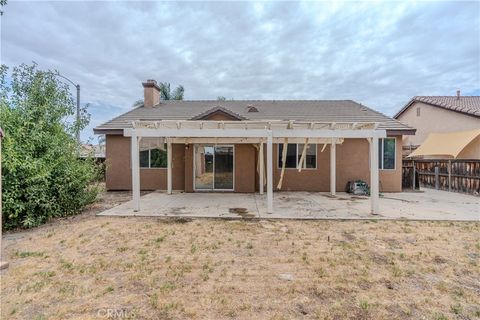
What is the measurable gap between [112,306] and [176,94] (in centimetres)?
2655

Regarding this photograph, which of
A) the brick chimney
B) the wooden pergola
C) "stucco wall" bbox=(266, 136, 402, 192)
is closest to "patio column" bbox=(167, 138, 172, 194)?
the wooden pergola

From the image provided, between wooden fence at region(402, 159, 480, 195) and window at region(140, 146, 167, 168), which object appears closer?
wooden fence at region(402, 159, 480, 195)

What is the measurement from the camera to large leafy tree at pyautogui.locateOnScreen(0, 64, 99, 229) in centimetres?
669

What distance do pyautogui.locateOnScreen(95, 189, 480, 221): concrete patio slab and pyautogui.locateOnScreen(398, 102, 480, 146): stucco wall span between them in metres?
6.47

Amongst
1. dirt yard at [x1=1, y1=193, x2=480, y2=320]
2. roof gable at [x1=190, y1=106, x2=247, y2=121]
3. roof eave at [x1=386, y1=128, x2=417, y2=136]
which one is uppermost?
roof gable at [x1=190, y1=106, x2=247, y2=121]

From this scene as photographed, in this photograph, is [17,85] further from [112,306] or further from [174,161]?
[112,306]

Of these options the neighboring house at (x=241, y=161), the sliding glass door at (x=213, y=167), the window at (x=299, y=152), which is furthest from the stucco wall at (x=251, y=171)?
the sliding glass door at (x=213, y=167)

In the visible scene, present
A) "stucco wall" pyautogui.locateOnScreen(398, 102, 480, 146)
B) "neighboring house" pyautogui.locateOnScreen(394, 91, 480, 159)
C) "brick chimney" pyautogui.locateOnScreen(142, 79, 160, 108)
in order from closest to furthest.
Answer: "neighboring house" pyautogui.locateOnScreen(394, 91, 480, 159)
"stucco wall" pyautogui.locateOnScreen(398, 102, 480, 146)
"brick chimney" pyautogui.locateOnScreen(142, 79, 160, 108)

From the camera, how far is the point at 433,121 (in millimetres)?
18547

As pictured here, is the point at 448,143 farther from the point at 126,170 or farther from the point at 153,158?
the point at 126,170

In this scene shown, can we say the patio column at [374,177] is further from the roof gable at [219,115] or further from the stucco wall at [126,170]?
the stucco wall at [126,170]

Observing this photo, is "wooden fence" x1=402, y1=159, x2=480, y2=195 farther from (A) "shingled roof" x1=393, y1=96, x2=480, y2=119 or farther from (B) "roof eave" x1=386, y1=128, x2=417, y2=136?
(A) "shingled roof" x1=393, y1=96, x2=480, y2=119

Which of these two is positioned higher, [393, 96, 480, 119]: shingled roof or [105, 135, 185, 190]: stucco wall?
[393, 96, 480, 119]: shingled roof

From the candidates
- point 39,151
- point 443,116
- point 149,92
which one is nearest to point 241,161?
point 39,151
